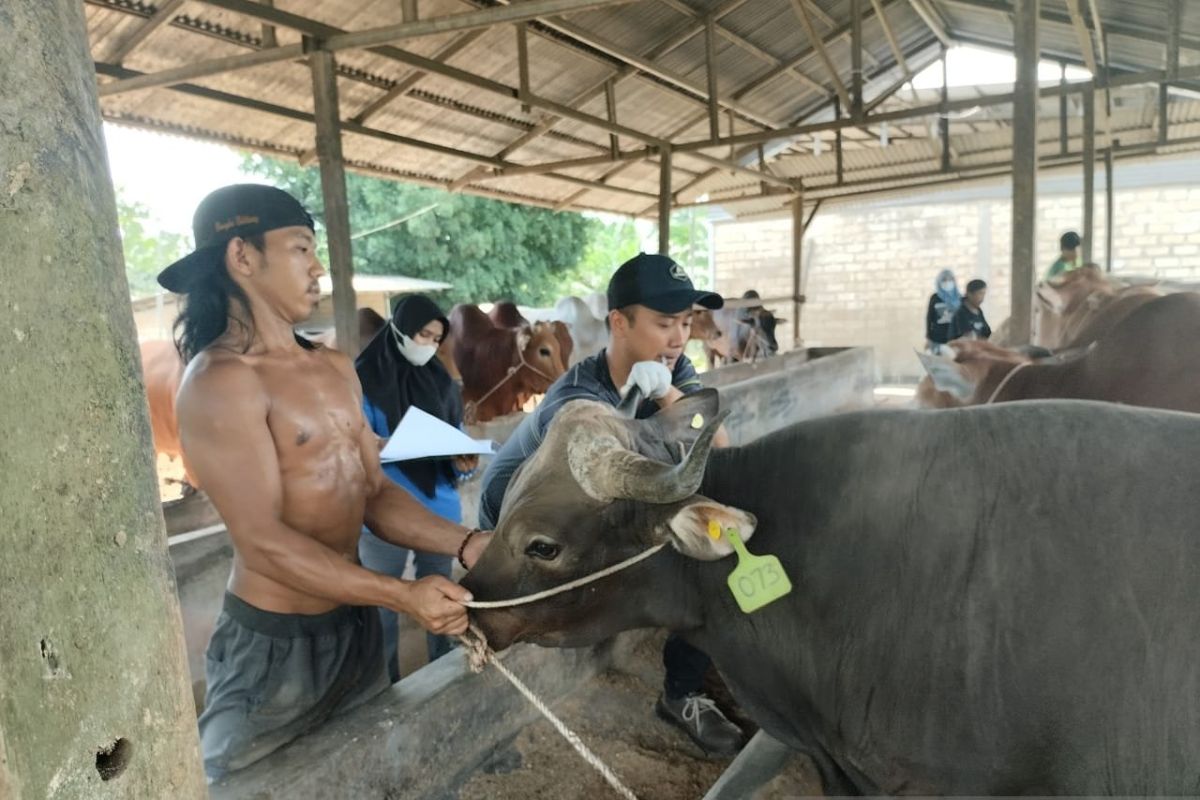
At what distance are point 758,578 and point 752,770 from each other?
1043 millimetres

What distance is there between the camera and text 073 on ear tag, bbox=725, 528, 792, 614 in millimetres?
2037

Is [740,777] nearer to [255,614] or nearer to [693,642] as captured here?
[693,642]

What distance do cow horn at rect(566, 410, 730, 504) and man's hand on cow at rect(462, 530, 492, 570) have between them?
478mm

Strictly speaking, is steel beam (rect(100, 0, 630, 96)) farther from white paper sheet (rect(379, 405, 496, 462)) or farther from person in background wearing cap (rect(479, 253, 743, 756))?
white paper sheet (rect(379, 405, 496, 462))

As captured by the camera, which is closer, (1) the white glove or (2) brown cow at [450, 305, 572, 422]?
(1) the white glove

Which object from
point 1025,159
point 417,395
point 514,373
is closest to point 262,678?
point 417,395

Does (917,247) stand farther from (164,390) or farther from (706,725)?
(706,725)

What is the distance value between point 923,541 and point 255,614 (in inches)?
71.0

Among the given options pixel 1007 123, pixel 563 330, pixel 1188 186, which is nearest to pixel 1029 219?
pixel 563 330

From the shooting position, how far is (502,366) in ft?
31.9

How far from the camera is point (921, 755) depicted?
6.53 ft

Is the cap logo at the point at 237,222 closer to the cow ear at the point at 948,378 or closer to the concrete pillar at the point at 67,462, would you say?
the concrete pillar at the point at 67,462

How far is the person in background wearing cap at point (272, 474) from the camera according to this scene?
2.04 m

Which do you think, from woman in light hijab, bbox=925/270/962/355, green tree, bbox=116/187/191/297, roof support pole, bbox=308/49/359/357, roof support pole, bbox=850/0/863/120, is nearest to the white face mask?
roof support pole, bbox=308/49/359/357
